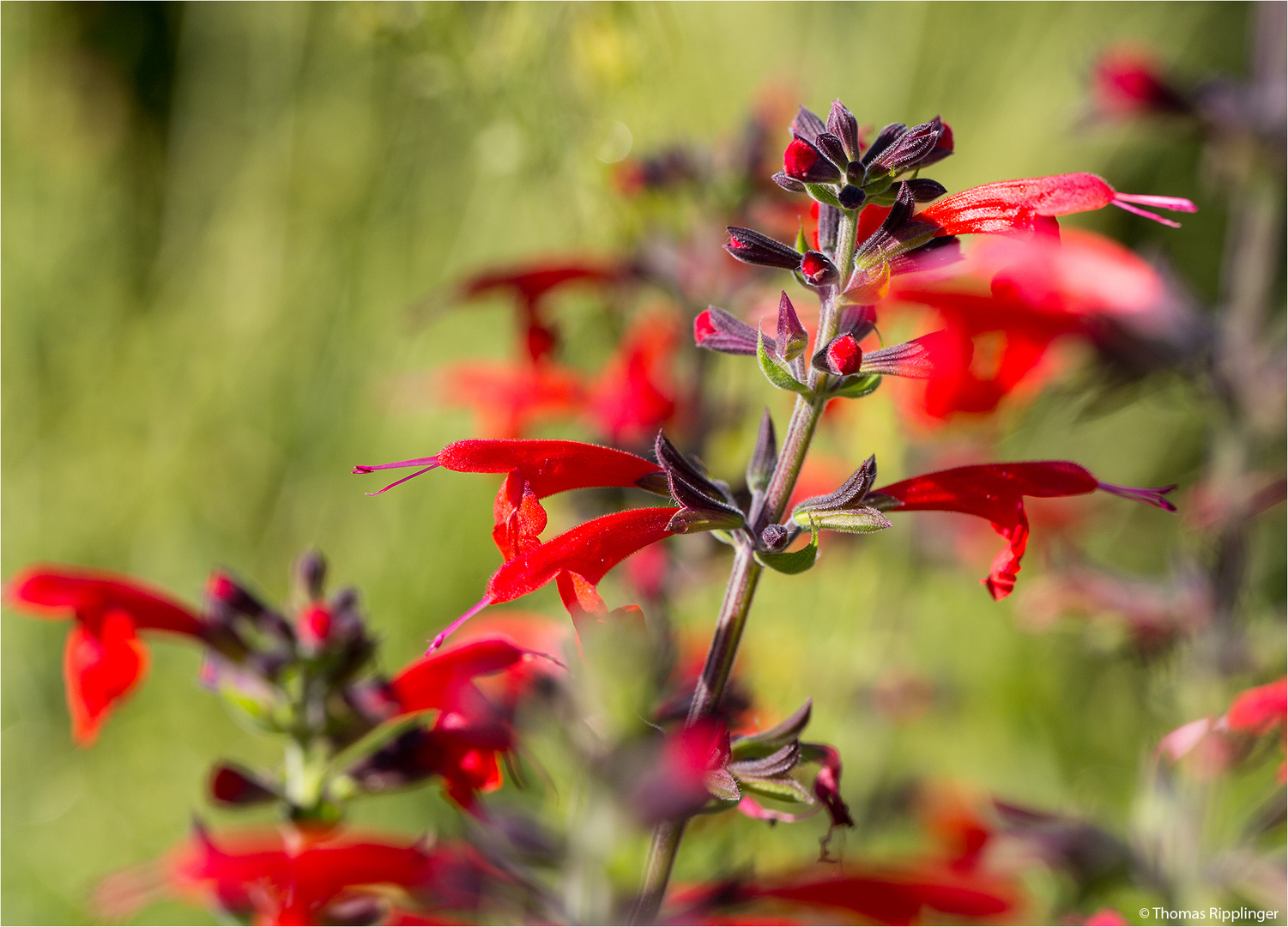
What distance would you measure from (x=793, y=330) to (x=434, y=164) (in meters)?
2.21

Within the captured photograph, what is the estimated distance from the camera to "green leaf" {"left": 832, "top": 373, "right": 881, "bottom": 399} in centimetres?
57

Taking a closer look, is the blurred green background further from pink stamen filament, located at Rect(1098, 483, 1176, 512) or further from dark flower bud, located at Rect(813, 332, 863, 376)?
dark flower bud, located at Rect(813, 332, 863, 376)

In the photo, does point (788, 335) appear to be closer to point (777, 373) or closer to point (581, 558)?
point (777, 373)

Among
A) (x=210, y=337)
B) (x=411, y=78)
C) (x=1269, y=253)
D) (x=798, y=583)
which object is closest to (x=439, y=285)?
(x=210, y=337)

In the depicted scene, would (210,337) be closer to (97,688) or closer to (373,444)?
(373,444)

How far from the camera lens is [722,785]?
1.72 feet

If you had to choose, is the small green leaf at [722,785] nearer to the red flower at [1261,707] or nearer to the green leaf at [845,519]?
the green leaf at [845,519]

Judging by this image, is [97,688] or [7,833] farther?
[7,833]

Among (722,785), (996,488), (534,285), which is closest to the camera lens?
(722,785)

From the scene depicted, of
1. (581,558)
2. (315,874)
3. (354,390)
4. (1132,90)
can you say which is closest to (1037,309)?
(1132,90)

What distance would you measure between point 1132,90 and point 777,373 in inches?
42.2

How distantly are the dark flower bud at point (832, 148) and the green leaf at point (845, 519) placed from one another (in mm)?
190

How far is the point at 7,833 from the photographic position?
187 cm

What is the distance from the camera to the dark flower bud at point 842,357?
0.53 meters
